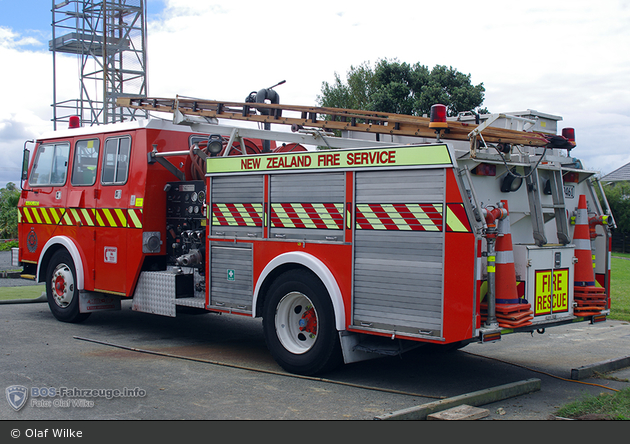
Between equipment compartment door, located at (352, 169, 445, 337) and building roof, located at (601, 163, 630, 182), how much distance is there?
45.5m

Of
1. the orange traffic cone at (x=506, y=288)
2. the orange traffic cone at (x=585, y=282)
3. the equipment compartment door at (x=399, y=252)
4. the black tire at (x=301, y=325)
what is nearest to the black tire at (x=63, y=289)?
the black tire at (x=301, y=325)

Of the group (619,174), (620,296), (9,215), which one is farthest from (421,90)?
(619,174)

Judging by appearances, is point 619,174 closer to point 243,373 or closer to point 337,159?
point 337,159

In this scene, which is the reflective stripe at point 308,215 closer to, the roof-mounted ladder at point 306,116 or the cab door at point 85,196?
the roof-mounted ladder at point 306,116

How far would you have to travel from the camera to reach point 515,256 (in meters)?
5.84

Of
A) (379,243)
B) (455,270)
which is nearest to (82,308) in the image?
(379,243)

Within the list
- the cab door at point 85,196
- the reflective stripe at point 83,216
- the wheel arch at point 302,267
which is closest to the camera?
the wheel arch at point 302,267

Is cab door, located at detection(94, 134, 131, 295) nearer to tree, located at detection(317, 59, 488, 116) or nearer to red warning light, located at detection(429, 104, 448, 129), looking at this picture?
red warning light, located at detection(429, 104, 448, 129)

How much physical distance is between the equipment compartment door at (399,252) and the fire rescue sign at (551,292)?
1184mm

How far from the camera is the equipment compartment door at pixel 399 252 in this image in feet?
17.7

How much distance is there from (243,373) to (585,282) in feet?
12.0

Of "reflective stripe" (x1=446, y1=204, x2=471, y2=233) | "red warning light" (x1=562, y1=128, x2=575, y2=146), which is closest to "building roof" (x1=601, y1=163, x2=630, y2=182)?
"red warning light" (x1=562, y1=128, x2=575, y2=146)

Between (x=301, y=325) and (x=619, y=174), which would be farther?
(x=619, y=174)

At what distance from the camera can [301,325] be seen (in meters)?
6.48
